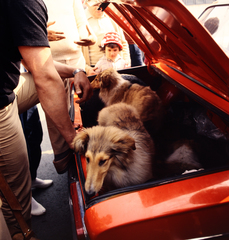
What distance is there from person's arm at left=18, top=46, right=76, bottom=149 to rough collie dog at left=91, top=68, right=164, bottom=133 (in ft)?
3.49

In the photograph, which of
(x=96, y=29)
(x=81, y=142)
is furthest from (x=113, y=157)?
(x=96, y=29)

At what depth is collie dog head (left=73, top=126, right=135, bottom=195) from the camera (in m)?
1.30

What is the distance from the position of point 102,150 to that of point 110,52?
2.86m

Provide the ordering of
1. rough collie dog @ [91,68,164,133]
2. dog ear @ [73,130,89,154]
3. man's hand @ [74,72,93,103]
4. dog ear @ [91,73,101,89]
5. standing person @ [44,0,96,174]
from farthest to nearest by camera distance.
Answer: dog ear @ [91,73,101,89] → standing person @ [44,0,96,174] → rough collie dog @ [91,68,164,133] → man's hand @ [74,72,93,103] → dog ear @ [73,130,89,154]

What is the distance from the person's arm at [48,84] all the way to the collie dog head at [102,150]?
7.2 inches

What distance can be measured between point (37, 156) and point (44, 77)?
64.5 inches

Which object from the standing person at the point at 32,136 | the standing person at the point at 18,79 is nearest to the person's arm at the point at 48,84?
the standing person at the point at 18,79

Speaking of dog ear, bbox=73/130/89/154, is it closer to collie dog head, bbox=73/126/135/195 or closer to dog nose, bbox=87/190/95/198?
collie dog head, bbox=73/126/135/195

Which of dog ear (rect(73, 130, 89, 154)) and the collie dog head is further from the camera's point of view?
dog ear (rect(73, 130, 89, 154))

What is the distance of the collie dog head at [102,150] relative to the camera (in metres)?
1.30

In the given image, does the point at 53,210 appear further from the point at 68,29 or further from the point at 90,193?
the point at 68,29

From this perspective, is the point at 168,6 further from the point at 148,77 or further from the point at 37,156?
the point at 37,156

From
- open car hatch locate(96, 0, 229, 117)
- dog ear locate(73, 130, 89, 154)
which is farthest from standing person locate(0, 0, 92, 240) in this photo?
open car hatch locate(96, 0, 229, 117)

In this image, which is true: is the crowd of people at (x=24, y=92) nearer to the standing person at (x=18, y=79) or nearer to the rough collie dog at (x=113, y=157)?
the standing person at (x=18, y=79)
